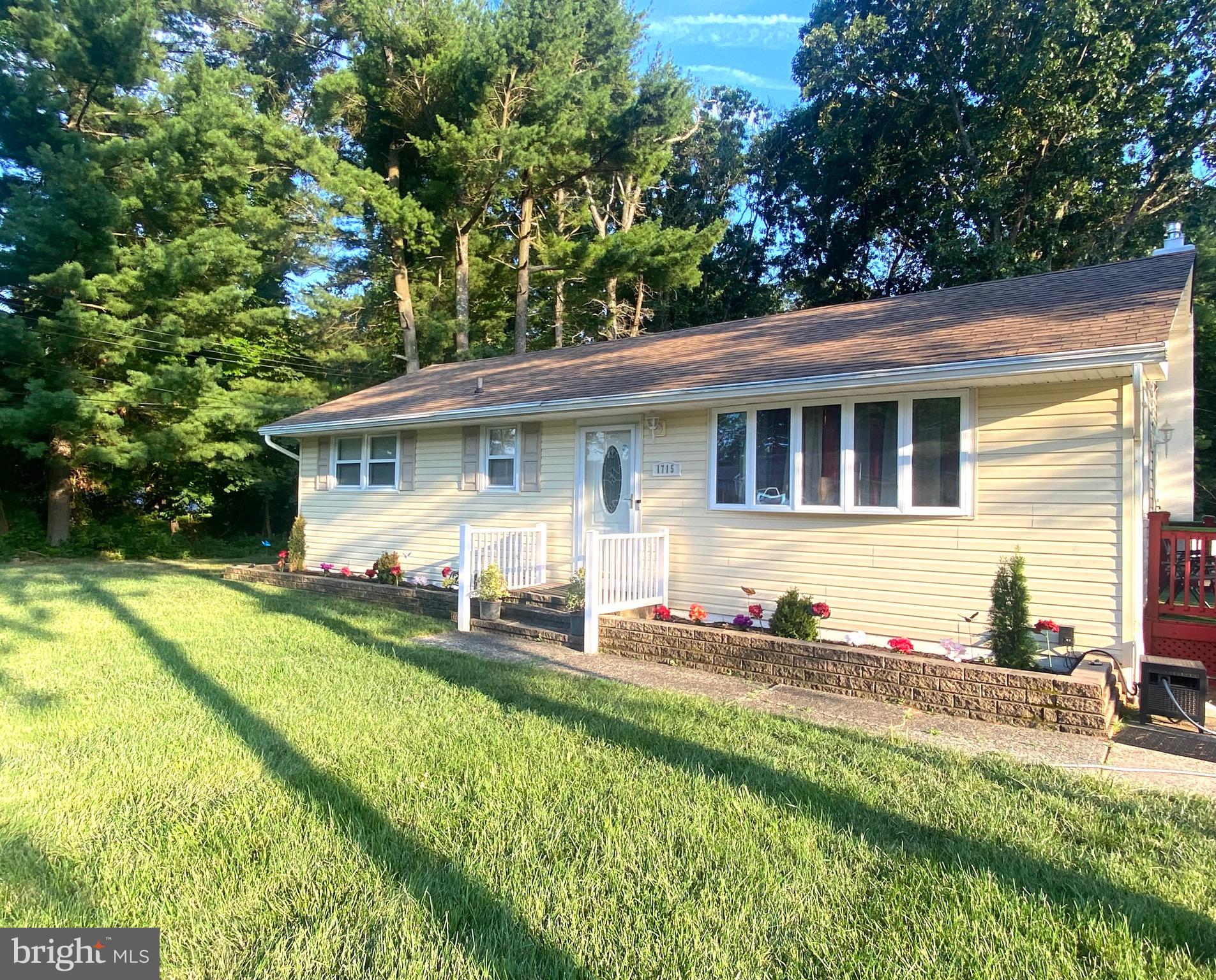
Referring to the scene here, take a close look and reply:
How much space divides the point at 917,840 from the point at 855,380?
13.4ft

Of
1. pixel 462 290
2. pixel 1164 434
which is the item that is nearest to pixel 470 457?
pixel 1164 434

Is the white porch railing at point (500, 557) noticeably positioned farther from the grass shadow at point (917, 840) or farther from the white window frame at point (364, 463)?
the grass shadow at point (917, 840)

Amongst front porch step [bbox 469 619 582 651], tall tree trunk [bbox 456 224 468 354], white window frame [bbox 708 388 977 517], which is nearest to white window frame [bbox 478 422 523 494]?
front porch step [bbox 469 619 582 651]

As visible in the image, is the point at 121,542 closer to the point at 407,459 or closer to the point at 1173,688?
the point at 407,459

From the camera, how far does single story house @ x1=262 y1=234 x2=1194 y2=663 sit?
5586 millimetres

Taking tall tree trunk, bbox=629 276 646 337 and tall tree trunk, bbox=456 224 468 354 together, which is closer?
tall tree trunk, bbox=456 224 468 354

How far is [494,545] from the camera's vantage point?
28.7 feet

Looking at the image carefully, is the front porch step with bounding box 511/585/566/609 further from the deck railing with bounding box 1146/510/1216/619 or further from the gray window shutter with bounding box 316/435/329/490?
the deck railing with bounding box 1146/510/1216/619

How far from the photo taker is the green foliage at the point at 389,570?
405 inches

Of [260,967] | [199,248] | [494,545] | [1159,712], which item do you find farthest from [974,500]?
[199,248]

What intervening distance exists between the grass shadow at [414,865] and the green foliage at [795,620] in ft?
13.2

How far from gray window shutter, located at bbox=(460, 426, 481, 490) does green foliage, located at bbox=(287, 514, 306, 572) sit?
12.7ft

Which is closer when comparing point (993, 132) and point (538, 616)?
point (538, 616)

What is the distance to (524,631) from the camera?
7652 millimetres
